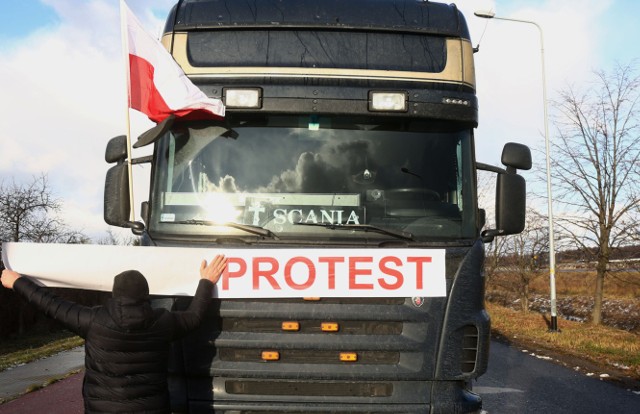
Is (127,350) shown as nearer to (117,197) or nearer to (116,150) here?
(117,197)

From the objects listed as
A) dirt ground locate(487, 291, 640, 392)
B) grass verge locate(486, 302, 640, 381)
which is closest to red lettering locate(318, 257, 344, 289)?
dirt ground locate(487, 291, 640, 392)

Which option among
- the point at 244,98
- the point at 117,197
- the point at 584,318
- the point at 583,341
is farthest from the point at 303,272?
the point at 584,318

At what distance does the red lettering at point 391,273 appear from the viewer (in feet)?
15.5

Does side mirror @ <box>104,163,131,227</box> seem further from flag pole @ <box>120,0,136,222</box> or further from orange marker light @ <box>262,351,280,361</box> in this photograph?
orange marker light @ <box>262,351,280,361</box>

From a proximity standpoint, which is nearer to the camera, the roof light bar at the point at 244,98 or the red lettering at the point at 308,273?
the red lettering at the point at 308,273

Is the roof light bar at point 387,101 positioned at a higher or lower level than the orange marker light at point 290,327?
higher

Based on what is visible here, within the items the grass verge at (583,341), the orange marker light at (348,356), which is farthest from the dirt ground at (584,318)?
the orange marker light at (348,356)

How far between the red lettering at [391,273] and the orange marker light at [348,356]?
491mm

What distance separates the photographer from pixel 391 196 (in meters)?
4.95

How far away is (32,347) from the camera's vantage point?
20516 millimetres

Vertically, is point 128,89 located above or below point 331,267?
above

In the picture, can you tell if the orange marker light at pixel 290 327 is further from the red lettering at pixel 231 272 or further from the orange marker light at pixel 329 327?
the red lettering at pixel 231 272

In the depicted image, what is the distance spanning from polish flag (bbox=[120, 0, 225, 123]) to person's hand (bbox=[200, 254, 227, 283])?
103cm

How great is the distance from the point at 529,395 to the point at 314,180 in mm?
6115
